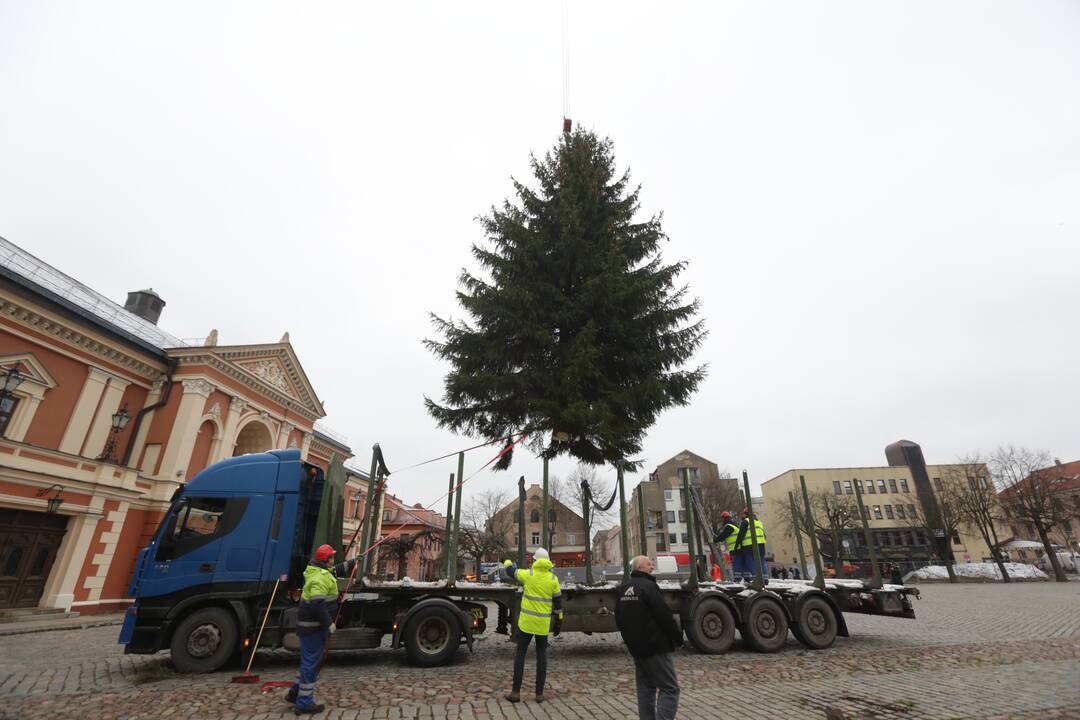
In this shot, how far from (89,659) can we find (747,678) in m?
12.0

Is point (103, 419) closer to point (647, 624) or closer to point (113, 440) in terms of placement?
point (113, 440)

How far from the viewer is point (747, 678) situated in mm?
7289

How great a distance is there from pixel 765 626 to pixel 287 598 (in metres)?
9.17

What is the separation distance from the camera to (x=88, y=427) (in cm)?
1994

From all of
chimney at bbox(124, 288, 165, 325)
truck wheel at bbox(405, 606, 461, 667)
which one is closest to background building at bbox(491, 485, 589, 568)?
chimney at bbox(124, 288, 165, 325)

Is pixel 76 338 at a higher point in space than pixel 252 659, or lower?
higher

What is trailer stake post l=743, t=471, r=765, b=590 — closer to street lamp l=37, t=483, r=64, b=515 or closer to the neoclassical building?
the neoclassical building

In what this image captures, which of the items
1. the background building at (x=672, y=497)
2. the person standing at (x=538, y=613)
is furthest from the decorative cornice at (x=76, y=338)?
the background building at (x=672, y=497)

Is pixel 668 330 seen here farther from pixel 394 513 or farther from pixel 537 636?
pixel 394 513

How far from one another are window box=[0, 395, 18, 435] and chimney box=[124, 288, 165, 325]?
13.0 m

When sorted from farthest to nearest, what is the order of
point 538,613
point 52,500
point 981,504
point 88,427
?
point 981,504
point 88,427
point 52,500
point 538,613

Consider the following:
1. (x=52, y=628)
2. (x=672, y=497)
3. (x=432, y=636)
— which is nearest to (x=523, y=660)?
(x=432, y=636)

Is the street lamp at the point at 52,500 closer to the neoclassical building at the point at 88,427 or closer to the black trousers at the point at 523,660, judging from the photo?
the neoclassical building at the point at 88,427

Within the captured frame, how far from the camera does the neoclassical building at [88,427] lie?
1716cm
